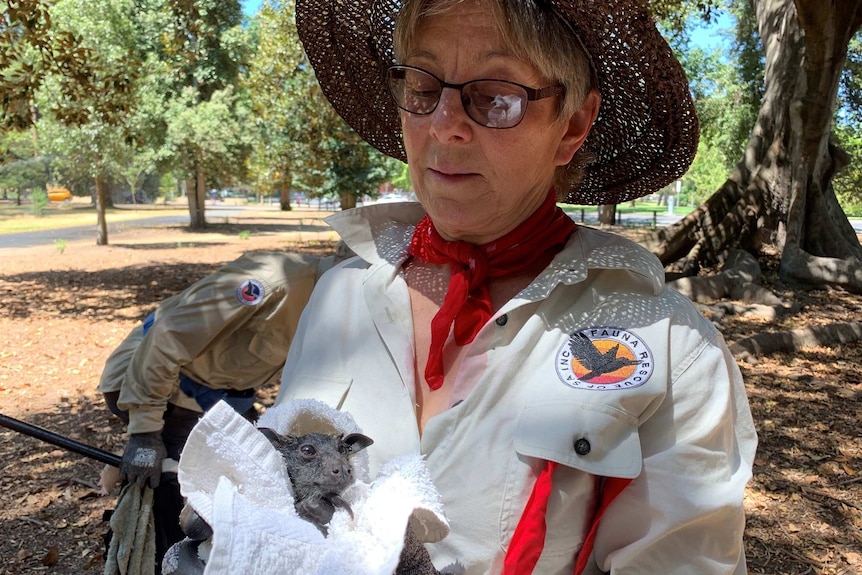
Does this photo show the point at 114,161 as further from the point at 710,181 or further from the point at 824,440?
the point at 710,181

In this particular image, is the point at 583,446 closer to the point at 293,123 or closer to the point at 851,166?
the point at 293,123

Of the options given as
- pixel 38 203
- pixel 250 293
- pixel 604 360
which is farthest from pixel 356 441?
pixel 38 203

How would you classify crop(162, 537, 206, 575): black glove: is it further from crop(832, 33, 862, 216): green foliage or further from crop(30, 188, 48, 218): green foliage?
crop(30, 188, 48, 218): green foliage

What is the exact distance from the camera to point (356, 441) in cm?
128

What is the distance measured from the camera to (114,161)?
1825 cm

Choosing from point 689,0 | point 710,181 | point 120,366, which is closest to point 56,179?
point 710,181

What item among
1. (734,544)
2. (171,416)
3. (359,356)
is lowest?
(171,416)

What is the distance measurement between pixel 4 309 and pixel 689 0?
1316 centimetres

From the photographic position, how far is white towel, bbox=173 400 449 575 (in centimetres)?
96

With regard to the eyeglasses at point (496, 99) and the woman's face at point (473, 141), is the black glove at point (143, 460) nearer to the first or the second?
the woman's face at point (473, 141)

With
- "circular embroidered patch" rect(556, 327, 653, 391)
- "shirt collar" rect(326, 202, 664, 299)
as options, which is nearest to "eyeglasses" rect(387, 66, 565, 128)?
"shirt collar" rect(326, 202, 664, 299)

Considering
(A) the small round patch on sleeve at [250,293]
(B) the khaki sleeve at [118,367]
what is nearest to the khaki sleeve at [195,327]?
(A) the small round patch on sleeve at [250,293]

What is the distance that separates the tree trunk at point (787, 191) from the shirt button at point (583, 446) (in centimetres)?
1003

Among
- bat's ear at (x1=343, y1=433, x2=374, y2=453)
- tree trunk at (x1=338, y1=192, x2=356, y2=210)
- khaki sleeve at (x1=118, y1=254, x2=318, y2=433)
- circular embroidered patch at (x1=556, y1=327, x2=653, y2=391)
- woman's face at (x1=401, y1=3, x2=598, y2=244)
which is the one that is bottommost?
tree trunk at (x1=338, y1=192, x2=356, y2=210)
